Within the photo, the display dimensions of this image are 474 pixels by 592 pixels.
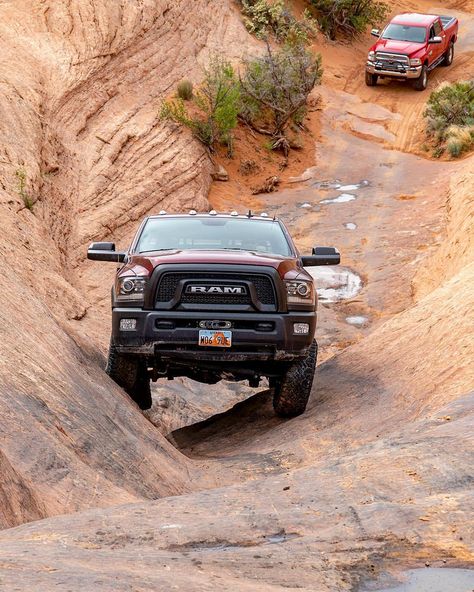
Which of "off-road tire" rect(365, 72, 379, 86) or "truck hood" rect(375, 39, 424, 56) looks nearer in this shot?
"truck hood" rect(375, 39, 424, 56)

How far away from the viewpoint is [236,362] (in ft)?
33.9

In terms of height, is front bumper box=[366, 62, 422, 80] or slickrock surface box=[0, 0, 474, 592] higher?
slickrock surface box=[0, 0, 474, 592]

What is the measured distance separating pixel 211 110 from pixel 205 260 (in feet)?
58.6

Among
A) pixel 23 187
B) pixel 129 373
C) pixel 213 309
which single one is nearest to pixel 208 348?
pixel 213 309

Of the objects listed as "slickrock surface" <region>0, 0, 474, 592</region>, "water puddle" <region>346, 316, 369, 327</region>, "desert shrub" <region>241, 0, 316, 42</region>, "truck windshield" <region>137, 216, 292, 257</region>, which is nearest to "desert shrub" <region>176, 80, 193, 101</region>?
"slickrock surface" <region>0, 0, 474, 592</region>

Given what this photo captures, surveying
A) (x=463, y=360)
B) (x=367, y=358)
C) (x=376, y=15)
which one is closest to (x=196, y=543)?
(x=463, y=360)

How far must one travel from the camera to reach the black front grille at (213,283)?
978 centimetres

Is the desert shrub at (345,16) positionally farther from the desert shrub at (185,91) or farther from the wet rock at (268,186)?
the wet rock at (268,186)

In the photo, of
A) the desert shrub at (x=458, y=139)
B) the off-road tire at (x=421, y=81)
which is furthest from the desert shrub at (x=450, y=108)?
the off-road tire at (x=421, y=81)

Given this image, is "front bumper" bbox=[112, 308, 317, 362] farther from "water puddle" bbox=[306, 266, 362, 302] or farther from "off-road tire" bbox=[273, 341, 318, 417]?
"water puddle" bbox=[306, 266, 362, 302]

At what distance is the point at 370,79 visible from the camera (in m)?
34.2

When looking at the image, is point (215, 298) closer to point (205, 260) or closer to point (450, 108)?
point (205, 260)

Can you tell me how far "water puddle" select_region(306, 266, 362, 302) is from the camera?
765 inches

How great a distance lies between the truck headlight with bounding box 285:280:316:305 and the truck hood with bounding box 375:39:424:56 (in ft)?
79.6
